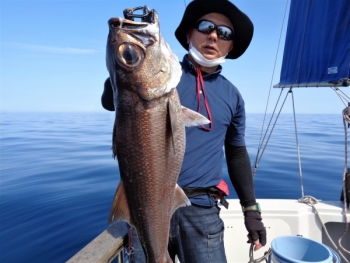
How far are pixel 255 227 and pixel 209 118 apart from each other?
4.02 feet

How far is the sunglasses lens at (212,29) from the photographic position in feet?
7.74

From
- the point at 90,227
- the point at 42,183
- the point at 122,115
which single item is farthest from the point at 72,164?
the point at 122,115

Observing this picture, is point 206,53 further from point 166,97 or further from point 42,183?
point 42,183

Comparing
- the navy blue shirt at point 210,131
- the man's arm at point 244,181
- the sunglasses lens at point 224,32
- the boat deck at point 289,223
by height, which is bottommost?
the boat deck at point 289,223

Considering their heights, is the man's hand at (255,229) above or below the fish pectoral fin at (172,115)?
below

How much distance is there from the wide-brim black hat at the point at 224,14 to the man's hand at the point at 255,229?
172cm

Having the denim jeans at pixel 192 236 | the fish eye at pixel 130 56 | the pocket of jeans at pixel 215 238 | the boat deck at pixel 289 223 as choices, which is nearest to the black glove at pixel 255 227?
the pocket of jeans at pixel 215 238

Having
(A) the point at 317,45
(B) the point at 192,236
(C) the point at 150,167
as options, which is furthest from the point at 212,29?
(A) the point at 317,45

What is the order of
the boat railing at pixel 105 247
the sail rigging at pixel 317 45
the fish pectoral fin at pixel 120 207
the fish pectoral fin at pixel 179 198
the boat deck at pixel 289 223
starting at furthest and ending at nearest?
the sail rigging at pixel 317 45 → the boat deck at pixel 289 223 → the boat railing at pixel 105 247 → the fish pectoral fin at pixel 179 198 → the fish pectoral fin at pixel 120 207

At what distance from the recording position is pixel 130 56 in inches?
64.0

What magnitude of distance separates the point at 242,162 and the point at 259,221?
0.61 metres

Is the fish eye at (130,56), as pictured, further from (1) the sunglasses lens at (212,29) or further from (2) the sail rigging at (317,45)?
(2) the sail rigging at (317,45)

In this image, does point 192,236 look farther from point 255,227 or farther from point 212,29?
point 212,29

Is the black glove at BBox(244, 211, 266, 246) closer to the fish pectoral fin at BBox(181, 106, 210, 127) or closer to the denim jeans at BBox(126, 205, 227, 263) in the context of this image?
the denim jeans at BBox(126, 205, 227, 263)
